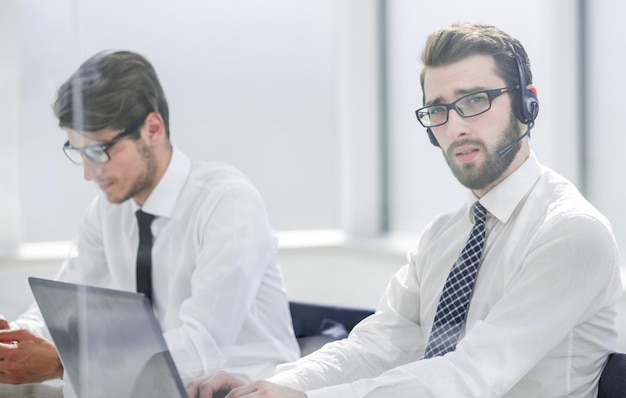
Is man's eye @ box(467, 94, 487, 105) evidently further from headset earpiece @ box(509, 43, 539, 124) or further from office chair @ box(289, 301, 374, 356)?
office chair @ box(289, 301, 374, 356)

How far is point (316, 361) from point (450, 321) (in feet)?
0.95

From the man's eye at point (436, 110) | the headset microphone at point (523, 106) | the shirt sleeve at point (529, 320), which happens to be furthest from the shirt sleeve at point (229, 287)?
the headset microphone at point (523, 106)

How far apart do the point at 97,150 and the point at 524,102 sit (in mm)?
889

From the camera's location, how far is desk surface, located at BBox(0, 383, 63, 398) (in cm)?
168

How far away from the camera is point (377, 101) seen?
1.62 meters

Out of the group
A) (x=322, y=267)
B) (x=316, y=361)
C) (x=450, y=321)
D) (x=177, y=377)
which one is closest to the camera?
(x=177, y=377)

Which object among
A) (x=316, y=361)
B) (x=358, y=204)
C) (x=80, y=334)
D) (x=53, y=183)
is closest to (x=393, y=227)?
(x=358, y=204)

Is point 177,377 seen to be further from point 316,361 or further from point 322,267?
point 322,267

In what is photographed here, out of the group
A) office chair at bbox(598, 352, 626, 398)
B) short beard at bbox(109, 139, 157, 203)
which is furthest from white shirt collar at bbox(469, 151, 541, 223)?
short beard at bbox(109, 139, 157, 203)

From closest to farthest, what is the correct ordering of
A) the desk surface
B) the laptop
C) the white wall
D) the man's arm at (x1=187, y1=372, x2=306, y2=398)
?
the laptop, the man's arm at (x1=187, y1=372, x2=306, y2=398), the white wall, the desk surface

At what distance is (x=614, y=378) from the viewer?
138 cm

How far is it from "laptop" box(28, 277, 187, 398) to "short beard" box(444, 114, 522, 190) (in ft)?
1.92

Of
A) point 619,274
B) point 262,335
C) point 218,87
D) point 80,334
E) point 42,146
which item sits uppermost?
point 218,87

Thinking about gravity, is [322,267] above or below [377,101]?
below
